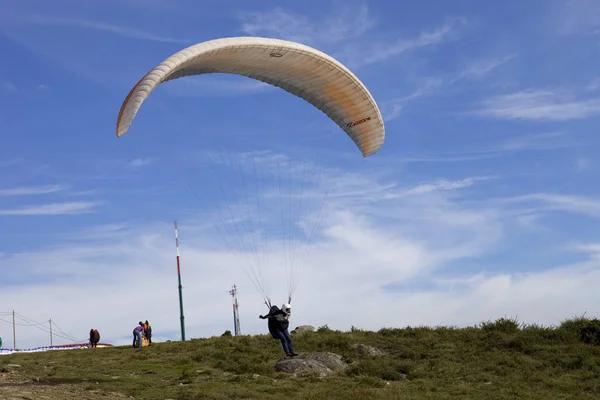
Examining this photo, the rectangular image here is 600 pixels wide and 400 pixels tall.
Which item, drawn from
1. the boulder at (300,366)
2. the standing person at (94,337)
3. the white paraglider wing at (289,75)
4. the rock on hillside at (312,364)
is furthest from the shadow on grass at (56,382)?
the standing person at (94,337)

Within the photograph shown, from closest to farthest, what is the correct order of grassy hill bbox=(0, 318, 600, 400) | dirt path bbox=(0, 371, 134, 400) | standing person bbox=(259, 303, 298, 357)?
dirt path bbox=(0, 371, 134, 400) → grassy hill bbox=(0, 318, 600, 400) → standing person bbox=(259, 303, 298, 357)

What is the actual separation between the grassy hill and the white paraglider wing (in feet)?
25.2

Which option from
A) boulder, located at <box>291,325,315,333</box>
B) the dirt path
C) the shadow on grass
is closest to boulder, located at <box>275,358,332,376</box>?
the shadow on grass

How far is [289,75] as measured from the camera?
2550cm

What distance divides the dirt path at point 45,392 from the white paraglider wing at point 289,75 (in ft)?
22.8

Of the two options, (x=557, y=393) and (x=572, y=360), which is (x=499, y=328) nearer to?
(x=572, y=360)

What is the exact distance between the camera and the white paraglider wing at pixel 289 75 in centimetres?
2006

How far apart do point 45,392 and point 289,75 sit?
1290 cm

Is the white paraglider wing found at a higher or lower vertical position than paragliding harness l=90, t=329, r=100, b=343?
higher

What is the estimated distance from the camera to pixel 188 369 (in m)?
24.8

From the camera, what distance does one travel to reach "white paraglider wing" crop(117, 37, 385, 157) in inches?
790

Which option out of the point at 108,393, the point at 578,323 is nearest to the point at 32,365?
the point at 108,393

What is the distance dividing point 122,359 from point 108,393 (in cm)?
819

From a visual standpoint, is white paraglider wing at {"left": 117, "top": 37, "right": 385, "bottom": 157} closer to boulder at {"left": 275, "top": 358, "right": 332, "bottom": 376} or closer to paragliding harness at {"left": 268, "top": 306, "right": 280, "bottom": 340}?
paragliding harness at {"left": 268, "top": 306, "right": 280, "bottom": 340}
